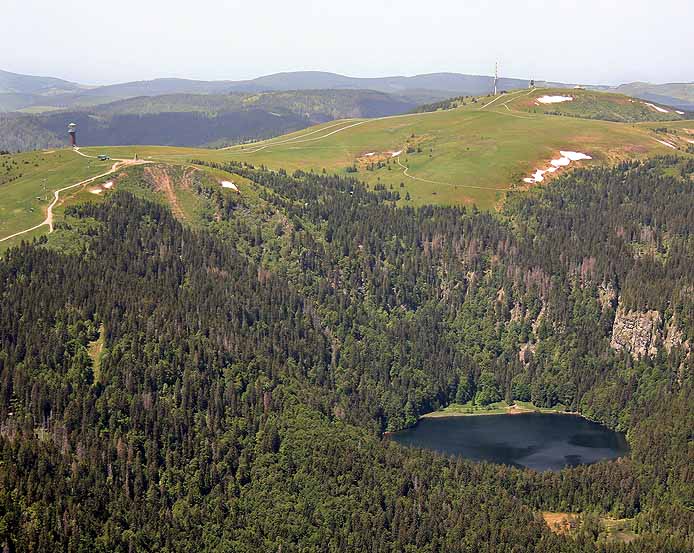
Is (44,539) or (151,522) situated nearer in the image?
(44,539)

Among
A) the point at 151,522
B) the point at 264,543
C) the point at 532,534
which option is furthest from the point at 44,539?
the point at 532,534

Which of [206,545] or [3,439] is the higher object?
[3,439]

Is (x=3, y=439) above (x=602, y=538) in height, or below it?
above

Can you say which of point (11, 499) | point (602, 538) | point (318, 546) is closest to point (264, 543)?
point (318, 546)

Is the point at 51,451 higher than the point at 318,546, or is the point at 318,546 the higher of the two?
the point at 51,451

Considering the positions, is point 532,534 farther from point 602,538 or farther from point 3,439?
point 3,439

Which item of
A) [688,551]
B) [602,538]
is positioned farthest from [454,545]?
[688,551]

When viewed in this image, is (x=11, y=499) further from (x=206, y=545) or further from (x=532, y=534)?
(x=532, y=534)

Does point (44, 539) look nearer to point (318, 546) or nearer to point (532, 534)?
point (318, 546)
